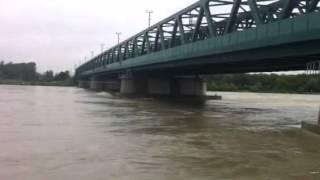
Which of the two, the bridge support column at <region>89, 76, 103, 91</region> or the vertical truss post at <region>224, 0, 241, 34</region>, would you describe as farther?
the bridge support column at <region>89, 76, 103, 91</region>

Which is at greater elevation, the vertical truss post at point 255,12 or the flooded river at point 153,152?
the vertical truss post at point 255,12

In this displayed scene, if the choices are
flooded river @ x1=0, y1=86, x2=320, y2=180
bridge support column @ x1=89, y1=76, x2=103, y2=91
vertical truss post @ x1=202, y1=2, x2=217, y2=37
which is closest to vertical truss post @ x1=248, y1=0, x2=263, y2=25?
Result: vertical truss post @ x1=202, y1=2, x2=217, y2=37

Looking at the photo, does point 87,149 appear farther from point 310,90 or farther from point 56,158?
Result: point 310,90

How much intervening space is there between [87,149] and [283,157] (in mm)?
8182

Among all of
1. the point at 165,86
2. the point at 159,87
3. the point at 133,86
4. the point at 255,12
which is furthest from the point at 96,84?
the point at 255,12

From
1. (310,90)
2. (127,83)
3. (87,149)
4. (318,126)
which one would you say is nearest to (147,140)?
(87,149)

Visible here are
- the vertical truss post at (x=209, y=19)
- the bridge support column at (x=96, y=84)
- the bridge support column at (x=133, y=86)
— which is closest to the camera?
the vertical truss post at (x=209, y=19)

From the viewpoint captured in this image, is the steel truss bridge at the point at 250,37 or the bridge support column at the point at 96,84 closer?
the steel truss bridge at the point at 250,37

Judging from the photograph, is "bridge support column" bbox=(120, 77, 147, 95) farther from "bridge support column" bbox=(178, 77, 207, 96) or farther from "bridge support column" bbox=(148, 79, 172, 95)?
"bridge support column" bbox=(178, 77, 207, 96)

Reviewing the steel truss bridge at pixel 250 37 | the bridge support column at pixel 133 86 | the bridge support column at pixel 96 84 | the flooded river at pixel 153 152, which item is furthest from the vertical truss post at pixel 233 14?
the bridge support column at pixel 96 84

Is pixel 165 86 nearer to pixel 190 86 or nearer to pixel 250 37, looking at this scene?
pixel 190 86

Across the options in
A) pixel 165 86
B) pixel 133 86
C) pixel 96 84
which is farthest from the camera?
pixel 96 84

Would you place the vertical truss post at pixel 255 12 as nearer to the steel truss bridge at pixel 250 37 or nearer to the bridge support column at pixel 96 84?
the steel truss bridge at pixel 250 37

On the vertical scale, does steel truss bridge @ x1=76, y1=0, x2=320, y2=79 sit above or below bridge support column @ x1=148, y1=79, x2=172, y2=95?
above
